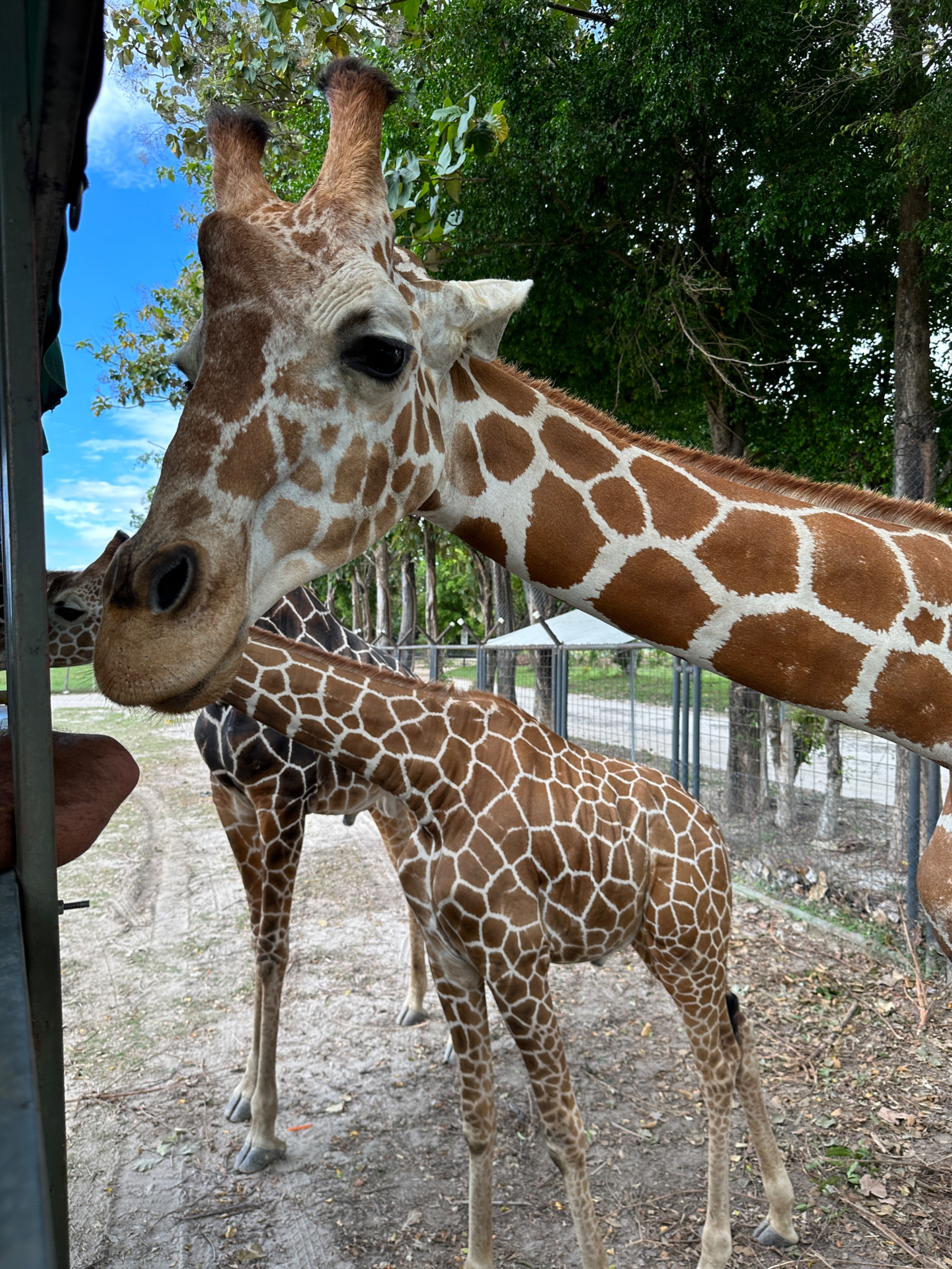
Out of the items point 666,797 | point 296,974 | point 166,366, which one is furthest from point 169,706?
point 166,366

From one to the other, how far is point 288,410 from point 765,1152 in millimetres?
3445

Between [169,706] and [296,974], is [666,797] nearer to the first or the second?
[169,706]

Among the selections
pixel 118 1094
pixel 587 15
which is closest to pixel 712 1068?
pixel 118 1094

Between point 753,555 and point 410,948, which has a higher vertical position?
point 753,555

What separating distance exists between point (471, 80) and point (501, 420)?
7412mm

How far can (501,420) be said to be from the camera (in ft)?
5.84

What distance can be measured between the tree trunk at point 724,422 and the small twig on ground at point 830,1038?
5.82 meters

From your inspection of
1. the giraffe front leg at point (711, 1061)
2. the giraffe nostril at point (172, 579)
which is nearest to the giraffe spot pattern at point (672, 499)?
the giraffe nostril at point (172, 579)

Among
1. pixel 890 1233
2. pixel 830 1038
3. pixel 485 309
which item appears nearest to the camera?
pixel 485 309

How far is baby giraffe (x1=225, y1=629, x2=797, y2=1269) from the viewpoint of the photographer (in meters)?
2.71

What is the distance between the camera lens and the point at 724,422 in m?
8.80

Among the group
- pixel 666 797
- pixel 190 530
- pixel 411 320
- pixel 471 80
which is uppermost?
pixel 471 80

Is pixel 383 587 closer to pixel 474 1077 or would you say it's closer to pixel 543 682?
pixel 543 682

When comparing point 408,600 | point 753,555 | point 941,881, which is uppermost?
point 753,555
